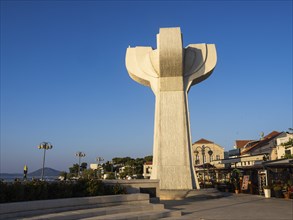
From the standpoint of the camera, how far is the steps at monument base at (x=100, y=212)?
979 centimetres

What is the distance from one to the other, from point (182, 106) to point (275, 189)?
9.14m

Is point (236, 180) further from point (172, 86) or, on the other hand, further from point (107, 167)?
point (107, 167)

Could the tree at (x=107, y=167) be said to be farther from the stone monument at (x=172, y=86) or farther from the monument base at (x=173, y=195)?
the monument base at (x=173, y=195)

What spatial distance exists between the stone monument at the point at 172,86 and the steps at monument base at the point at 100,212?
36.3ft

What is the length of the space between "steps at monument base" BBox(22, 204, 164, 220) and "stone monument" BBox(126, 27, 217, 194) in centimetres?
1107

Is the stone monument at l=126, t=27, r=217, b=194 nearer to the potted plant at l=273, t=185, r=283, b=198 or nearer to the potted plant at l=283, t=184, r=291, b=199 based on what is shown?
the potted plant at l=273, t=185, r=283, b=198

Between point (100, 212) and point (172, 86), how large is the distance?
16527 mm

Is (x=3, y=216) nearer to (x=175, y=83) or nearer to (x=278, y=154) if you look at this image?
(x=175, y=83)

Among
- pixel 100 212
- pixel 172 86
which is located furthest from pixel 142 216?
pixel 172 86

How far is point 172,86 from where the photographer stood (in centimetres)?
2614

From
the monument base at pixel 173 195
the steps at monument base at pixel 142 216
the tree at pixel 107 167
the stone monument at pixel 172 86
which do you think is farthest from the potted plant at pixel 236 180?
the tree at pixel 107 167

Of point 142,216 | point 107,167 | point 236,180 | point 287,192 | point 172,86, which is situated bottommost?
point 142,216

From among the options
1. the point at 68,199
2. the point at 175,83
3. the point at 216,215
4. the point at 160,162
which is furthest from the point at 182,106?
the point at 68,199

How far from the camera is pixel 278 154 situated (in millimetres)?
42156
